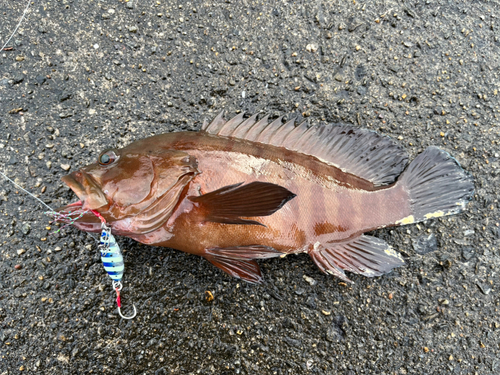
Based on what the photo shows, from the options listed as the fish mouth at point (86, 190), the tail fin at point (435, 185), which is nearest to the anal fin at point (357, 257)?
the tail fin at point (435, 185)

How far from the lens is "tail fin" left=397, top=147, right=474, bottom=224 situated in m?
2.43

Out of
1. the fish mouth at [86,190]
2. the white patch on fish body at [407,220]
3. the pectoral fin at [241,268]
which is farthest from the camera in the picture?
the white patch on fish body at [407,220]

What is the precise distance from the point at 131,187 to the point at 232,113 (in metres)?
1.11

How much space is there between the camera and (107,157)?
2068 millimetres

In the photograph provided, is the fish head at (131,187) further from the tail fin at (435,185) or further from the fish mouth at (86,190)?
the tail fin at (435,185)

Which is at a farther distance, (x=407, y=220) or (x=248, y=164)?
(x=407, y=220)

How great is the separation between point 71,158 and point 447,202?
9.80ft

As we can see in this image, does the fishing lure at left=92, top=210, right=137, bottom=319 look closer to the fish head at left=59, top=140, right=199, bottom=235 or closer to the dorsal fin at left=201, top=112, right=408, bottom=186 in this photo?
the fish head at left=59, top=140, right=199, bottom=235

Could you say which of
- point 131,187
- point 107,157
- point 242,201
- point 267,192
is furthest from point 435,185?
point 107,157

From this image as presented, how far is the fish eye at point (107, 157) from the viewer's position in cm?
206

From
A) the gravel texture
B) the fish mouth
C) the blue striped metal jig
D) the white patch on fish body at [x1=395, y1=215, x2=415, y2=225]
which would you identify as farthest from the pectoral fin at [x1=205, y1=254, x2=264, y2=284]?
the white patch on fish body at [x1=395, y1=215, x2=415, y2=225]

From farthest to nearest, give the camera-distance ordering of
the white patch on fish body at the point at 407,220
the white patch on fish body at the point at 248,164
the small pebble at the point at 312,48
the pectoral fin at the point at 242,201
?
the small pebble at the point at 312,48 → the white patch on fish body at the point at 407,220 → the white patch on fish body at the point at 248,164 → the pectoral fin at the point at 242,201

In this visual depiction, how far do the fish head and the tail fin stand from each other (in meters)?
1.63

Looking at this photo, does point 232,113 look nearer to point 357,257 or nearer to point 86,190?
point 86,190
